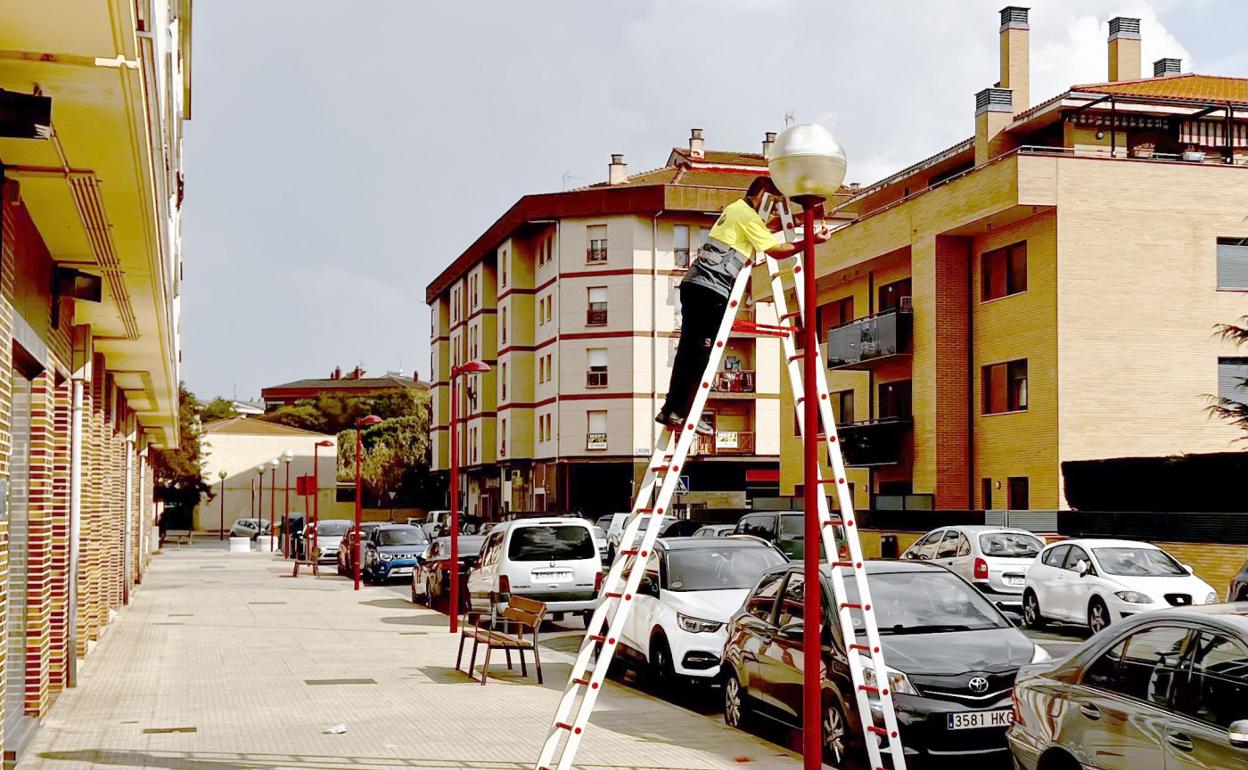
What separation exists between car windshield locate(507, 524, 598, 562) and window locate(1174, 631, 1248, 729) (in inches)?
610

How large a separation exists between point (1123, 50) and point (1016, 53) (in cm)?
606

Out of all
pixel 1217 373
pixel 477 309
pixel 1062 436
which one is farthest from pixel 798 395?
pixel 477 309

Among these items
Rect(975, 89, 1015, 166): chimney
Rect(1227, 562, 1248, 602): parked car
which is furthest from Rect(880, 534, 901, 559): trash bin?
Rect(1227, 562, 1248, 602): parked car

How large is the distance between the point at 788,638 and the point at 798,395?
3.74 m

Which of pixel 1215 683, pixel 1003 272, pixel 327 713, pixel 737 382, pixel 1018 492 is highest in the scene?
pixel 1003 272

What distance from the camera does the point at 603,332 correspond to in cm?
6444

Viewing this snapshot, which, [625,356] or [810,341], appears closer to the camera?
[810,341]

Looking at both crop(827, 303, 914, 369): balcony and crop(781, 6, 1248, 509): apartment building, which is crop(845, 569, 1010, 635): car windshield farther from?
crop(827, 303, 914, 369): balcony

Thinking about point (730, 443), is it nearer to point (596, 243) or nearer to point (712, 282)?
point (596, 243)

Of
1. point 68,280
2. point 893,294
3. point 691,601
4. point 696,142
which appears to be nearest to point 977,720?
point 691,601

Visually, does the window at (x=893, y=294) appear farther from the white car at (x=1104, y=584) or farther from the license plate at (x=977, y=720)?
the license plate at (x=977, y=720)

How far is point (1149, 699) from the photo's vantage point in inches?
270

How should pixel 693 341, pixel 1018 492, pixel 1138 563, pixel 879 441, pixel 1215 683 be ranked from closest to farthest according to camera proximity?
pixel 1215 683 → pixel 693 341 → pixel 1138 563 → pixel 1018 492 → pixel 879 441

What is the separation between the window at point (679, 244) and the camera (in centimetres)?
6444
